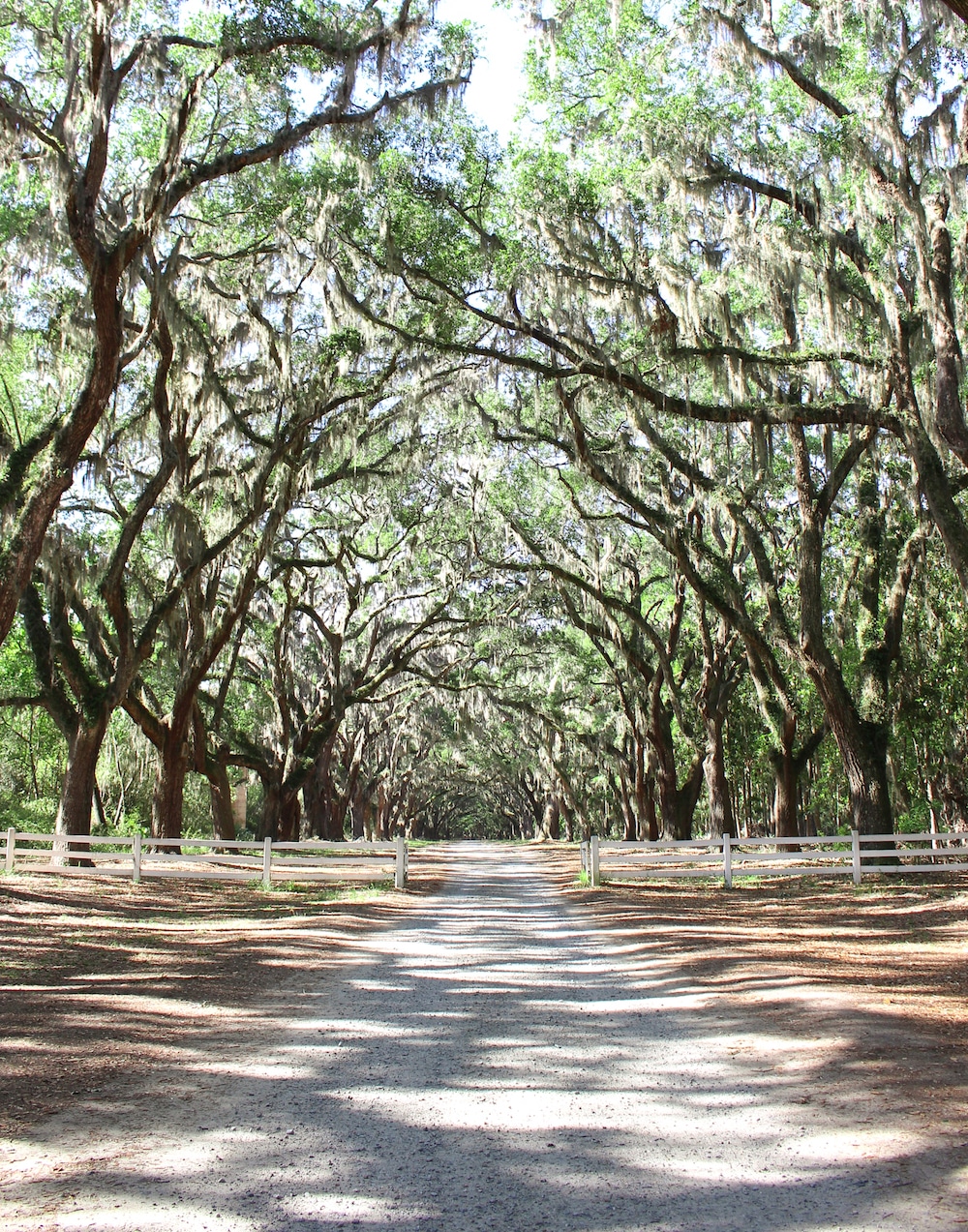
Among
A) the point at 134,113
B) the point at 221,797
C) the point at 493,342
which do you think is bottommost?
the point at 221,797

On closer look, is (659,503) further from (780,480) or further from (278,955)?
(278,955)

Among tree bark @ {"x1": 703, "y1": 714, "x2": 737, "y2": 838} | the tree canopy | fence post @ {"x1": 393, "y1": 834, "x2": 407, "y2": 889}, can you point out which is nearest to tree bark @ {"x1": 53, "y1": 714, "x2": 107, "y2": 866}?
the tree canopy

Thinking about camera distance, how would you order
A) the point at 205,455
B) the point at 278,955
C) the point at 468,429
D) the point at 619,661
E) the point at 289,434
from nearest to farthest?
the point at 278,955 < the point at 289,434 < the point at 205,455 < the point at 468,429 < the point at 619,661

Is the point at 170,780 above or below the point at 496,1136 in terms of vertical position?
above

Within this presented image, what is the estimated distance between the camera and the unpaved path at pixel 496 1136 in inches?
122

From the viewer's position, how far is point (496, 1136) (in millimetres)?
3859

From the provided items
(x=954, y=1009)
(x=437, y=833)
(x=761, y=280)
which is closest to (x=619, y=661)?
(x=761, y=280)

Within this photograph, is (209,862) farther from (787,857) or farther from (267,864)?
(787,857)

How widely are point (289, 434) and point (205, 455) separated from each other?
2.30 m

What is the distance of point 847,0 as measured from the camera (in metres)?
10.7

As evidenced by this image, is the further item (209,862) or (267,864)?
(209,862)

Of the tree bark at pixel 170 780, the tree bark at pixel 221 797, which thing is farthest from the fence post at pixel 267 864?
the tree bark at pixel 221 797

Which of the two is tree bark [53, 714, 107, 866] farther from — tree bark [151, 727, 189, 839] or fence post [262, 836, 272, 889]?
fence post [262, 836, 272, 889]

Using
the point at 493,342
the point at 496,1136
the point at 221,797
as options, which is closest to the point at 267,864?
the point at 493,342
